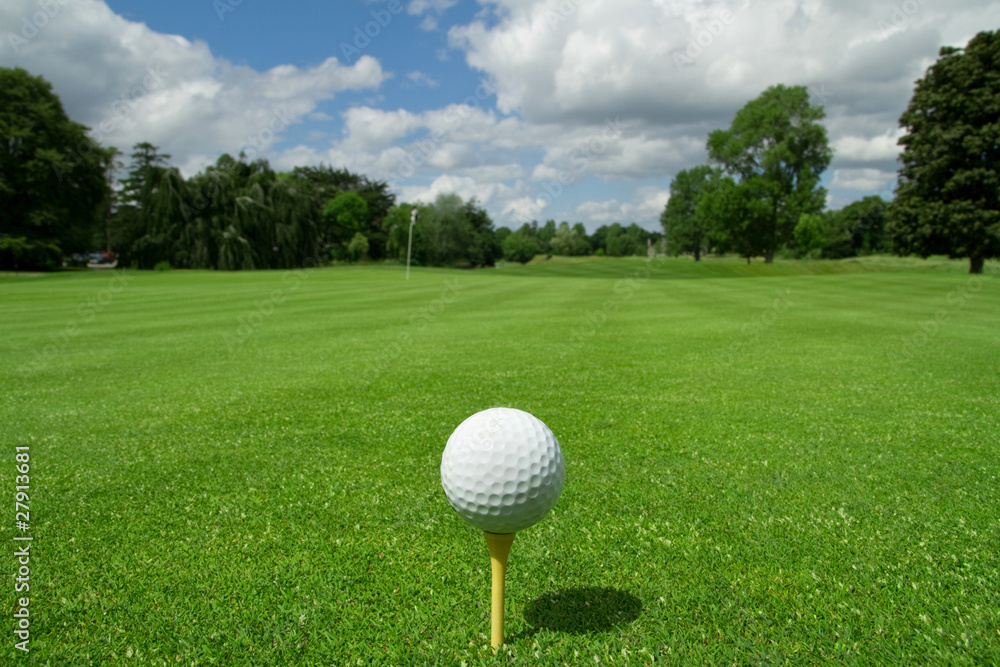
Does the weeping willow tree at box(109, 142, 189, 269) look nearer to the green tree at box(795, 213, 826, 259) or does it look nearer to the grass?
the grass

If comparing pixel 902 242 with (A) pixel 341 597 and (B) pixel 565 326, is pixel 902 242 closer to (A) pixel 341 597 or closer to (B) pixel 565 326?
(B) pixel 565 326

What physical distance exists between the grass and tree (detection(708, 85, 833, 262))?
59.3m

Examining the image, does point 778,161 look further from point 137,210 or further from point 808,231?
point 137,210

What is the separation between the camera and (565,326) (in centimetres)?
1692

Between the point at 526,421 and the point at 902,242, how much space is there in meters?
55.9

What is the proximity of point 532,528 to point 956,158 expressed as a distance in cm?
5424

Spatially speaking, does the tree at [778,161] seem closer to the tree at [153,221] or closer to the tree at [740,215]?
the tree at [740,215]

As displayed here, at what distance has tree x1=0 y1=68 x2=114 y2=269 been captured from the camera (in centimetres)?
5603

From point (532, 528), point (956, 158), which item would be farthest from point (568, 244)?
point (532, 528)

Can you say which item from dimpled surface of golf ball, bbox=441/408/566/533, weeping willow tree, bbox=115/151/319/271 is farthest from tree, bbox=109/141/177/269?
dimpled surface of golf ball, bbox=441/408/566/533

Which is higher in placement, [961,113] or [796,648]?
[961,113]

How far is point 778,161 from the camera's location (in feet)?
211

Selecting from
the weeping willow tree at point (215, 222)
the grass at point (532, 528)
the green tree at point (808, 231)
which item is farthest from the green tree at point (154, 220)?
the green tree at point (808, 231)

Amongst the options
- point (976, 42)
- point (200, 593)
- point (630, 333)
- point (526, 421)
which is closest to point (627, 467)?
point (526, 421)
